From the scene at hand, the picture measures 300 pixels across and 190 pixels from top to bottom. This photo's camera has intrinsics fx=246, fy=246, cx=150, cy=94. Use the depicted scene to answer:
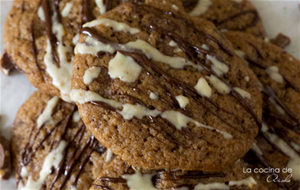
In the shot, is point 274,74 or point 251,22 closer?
point 274,74

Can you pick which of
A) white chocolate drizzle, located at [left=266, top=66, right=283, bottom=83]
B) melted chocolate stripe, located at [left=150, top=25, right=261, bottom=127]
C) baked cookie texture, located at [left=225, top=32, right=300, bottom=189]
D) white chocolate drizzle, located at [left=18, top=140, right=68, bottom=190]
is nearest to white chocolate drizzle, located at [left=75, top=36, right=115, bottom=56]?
melted chocolate stripe, located at [left=150, top=25, right=261, bottom=127]

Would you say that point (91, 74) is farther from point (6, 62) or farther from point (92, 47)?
point (6, 62)

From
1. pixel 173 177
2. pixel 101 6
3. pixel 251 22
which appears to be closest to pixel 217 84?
pixel 173 177

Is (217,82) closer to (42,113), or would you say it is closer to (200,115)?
(200,115)

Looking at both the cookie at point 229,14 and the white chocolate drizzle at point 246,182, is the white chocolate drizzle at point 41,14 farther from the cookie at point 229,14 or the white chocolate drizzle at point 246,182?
the white chocolate drizzle at point 246,182

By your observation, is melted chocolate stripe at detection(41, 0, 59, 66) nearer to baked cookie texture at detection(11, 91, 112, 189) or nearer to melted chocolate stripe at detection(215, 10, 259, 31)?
baked cookie texture at detection(11, 91, 112, 189)

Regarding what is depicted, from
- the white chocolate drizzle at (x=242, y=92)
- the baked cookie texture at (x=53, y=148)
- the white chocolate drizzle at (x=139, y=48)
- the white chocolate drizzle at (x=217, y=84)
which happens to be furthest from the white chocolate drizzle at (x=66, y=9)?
the white chocolate drizzle at (x=242, y=92)
